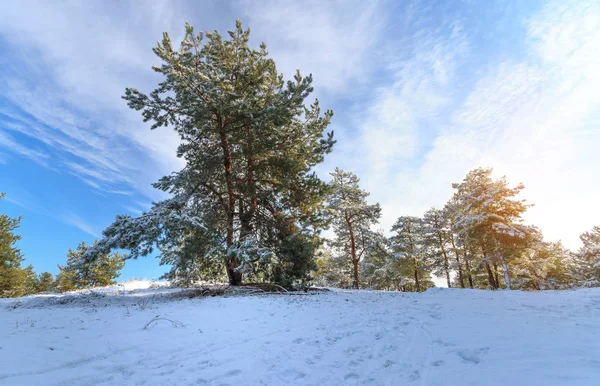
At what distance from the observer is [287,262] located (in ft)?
42.1

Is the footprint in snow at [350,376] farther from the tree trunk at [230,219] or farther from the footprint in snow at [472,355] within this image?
the tree trunk at [230,219]

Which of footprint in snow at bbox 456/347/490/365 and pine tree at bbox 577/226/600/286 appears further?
pine tree at bbox 577/226/600/286

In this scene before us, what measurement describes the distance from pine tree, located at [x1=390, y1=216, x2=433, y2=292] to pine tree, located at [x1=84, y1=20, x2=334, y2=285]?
16.7m

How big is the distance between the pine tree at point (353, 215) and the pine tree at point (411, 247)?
396 cm

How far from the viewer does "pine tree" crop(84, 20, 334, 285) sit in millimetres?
11719

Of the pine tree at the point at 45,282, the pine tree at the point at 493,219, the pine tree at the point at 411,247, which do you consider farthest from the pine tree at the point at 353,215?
the pine tree at the point at 45,282

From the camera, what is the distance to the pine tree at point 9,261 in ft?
66.7

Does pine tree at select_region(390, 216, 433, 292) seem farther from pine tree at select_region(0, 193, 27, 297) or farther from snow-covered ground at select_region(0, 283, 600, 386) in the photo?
pine tree at select_region(0, 193, 27, 297)

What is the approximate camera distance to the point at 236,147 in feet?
49.2

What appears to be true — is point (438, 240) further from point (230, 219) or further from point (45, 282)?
point (45, 282)

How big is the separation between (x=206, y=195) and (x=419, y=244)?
24247 mm

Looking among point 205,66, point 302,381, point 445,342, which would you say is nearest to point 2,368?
point 302,381

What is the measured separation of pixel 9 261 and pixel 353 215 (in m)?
29.9

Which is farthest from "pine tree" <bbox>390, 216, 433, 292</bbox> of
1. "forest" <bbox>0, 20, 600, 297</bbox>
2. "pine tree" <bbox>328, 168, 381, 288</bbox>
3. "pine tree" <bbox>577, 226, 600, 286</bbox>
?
"pine tree" <bbox>577, 226, 600, 286</bbox>
